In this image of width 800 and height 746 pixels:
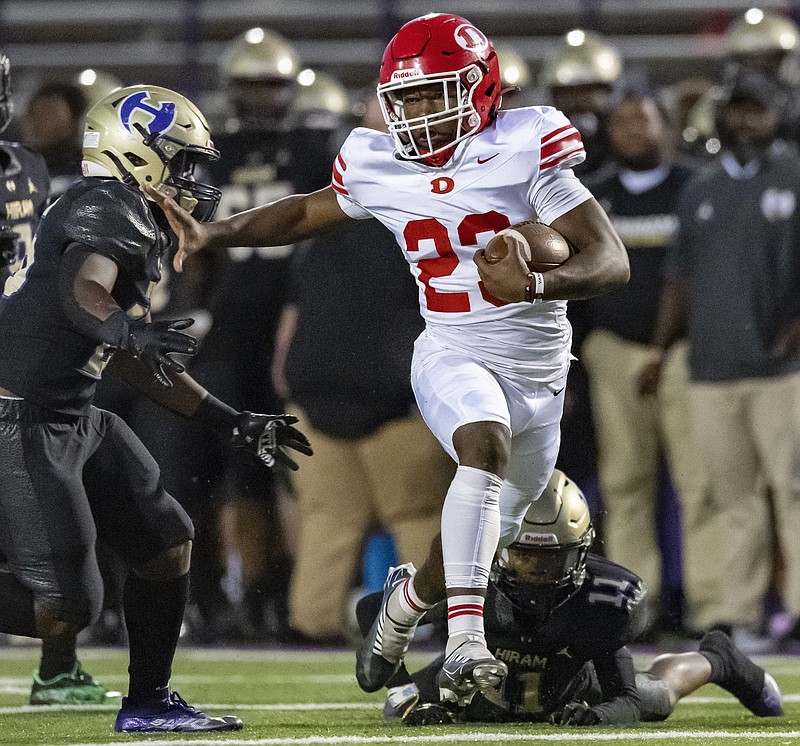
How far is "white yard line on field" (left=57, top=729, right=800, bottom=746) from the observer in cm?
349

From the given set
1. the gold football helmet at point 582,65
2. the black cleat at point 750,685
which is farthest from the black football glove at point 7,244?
the gold football helmet at point 582,65

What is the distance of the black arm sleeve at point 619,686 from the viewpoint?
3.91 meters

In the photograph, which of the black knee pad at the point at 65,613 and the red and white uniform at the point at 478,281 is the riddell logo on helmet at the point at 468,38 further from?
the black knee pad at the point at 65,613

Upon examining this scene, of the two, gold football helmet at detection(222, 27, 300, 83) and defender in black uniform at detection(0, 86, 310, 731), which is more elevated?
gold football helmet at detection(222, 27, 300, 83)

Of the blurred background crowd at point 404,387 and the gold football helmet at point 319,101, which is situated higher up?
the gold football helmet at point 319,101

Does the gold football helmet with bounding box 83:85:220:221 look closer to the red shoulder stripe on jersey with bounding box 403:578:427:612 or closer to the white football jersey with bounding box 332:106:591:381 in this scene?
the white football jersey with bounding box 332:106:591:381

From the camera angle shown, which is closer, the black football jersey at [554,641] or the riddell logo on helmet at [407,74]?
the riddell logo on helmet at [407,74]

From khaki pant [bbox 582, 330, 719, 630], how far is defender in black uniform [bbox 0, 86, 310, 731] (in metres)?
2.05

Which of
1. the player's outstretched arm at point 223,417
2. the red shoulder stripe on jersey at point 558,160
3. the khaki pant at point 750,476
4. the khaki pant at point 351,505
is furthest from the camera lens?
the khaki pant at point 750,476

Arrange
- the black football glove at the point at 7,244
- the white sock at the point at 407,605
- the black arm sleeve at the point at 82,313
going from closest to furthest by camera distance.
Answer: the black arm sleeve at the point at 82,313 → the white sock at the point at 407,605 → the black football glove at the point at 7,244

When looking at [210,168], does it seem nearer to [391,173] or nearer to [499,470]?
[391,173]

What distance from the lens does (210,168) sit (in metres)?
5.45

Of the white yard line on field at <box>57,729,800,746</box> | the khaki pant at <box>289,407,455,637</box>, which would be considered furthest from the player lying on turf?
the khaki pant at <box>289,407,455,637</box>

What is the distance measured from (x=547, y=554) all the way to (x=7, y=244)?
1.52m
